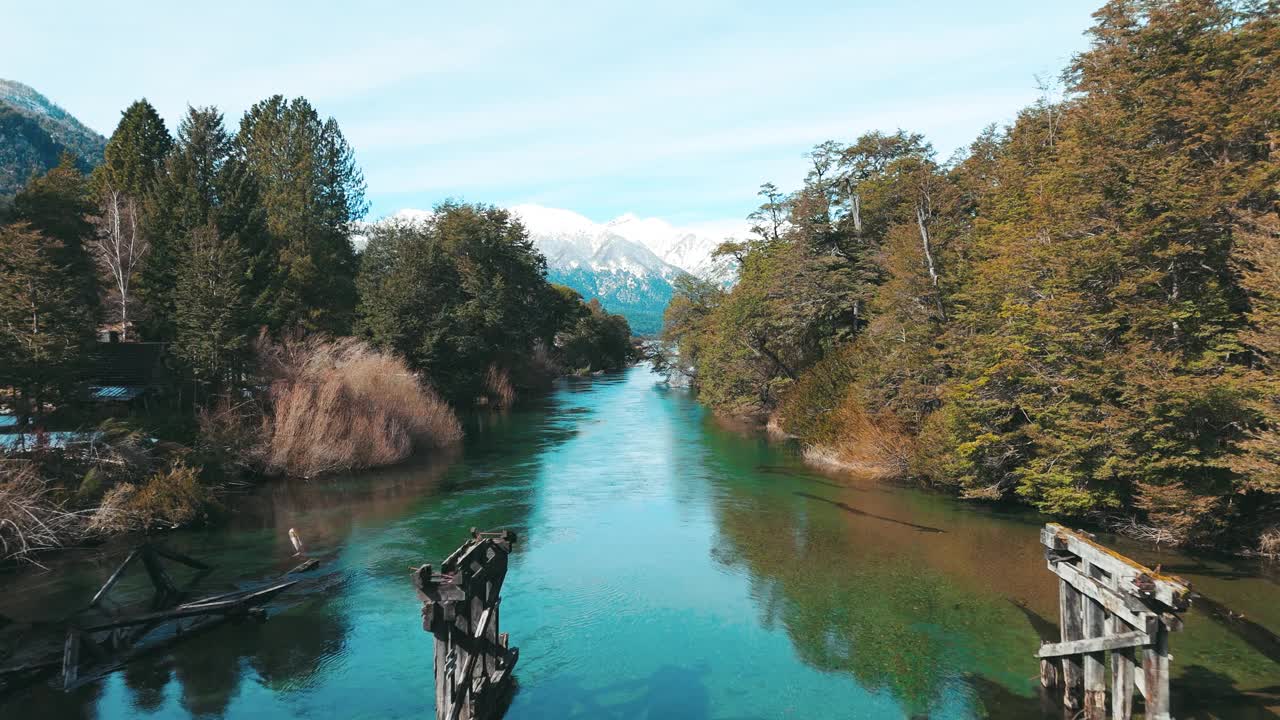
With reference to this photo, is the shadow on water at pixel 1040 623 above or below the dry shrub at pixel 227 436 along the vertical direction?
below

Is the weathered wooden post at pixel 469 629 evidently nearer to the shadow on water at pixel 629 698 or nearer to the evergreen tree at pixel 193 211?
the shadow on water at pixel 629 698

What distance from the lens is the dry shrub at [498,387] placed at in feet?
206

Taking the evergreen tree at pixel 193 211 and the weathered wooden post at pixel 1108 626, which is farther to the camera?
the evergreen tree at pixel 193 211

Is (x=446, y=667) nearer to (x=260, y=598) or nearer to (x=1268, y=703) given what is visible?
(x=260, y=598)

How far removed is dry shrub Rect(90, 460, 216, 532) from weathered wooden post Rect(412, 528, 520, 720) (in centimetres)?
1576

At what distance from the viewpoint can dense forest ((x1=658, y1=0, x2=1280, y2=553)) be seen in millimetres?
19266

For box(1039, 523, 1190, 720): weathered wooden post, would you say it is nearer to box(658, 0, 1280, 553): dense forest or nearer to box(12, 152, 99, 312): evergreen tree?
box(658, 0, 1280, 553): dense forest

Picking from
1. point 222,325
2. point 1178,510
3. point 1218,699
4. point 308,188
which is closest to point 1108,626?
point 1218,699

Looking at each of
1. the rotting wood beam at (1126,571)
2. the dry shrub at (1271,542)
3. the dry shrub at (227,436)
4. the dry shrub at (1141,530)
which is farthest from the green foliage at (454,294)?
the dry shrub at (1271,542)

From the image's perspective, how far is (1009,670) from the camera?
1451 cm

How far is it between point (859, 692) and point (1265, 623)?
31.1 ft

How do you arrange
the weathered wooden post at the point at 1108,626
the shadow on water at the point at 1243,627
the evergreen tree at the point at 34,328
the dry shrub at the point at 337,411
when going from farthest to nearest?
the dry shrub at the point at 337,411
the evergreen tree at the point at 34,328
the shadow on water at the point at 1243,627
the weathered wooden post at the point at 1108,626

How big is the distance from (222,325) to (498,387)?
103 feet

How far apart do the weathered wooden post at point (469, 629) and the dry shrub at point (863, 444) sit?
21492 millimetres
